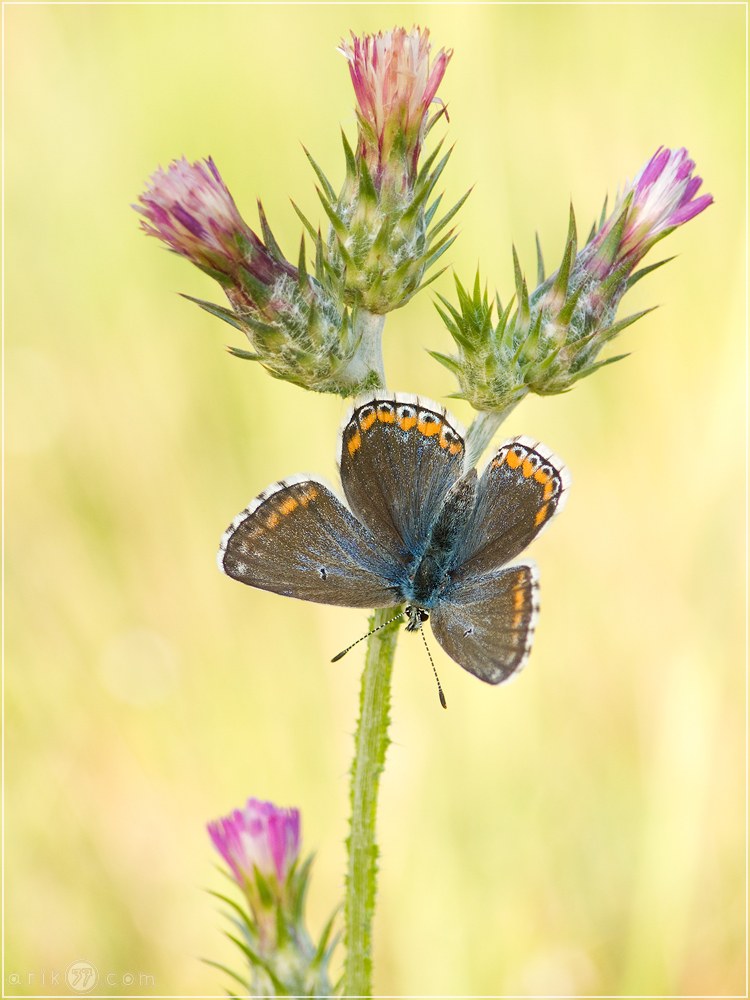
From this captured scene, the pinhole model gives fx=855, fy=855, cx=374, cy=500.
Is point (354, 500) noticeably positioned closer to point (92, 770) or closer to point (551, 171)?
point (92, 770)

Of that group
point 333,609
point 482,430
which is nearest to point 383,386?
point 482,430

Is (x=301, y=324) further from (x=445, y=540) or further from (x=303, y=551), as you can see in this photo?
(x=445, y=540)

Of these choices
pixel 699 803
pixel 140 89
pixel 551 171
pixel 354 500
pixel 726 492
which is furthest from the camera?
pixel 140 89

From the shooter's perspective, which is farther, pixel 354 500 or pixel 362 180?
pixel 354 500

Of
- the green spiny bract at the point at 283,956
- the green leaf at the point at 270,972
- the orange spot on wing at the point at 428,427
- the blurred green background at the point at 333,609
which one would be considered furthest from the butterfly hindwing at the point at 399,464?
the blurred green background at the point at 333,609

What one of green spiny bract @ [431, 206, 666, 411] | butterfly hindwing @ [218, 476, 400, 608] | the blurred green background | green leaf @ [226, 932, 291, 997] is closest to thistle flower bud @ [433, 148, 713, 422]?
green spiny bract @ [431, 206, 666, 411]

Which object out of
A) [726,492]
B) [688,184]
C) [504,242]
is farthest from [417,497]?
[504,242]
